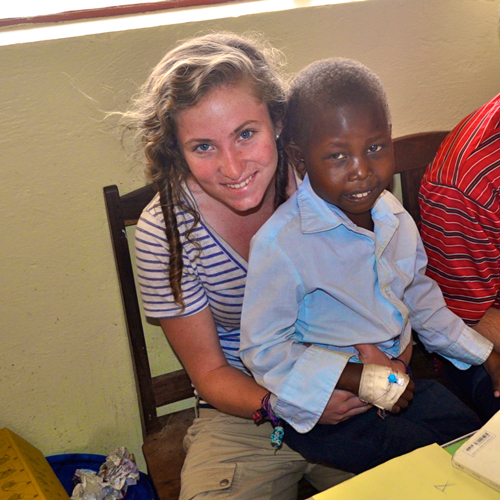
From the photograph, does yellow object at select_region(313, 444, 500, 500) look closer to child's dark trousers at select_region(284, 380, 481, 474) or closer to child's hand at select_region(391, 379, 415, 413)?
child's hand at select_region(391, 379, 415, 413)

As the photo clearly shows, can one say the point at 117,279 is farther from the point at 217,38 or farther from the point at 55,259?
the point at 217,38

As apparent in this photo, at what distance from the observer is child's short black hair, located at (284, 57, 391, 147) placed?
108 cm

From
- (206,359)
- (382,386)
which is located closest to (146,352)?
(206,359)

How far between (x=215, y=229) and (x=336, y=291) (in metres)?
0.34

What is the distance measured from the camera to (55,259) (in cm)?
155

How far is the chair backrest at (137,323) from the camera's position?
1.48 meters

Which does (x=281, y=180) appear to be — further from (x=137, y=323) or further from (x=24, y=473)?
(x=24, y=473)

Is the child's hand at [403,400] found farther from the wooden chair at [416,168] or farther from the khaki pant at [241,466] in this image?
the wooden chair at [416,168]

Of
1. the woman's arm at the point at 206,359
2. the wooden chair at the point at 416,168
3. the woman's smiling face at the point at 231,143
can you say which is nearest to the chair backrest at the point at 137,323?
the woman's arm at the point at 206,359

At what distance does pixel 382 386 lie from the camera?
3.25 feet

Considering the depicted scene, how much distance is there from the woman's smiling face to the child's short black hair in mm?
74

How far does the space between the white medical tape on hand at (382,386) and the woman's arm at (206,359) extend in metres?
0.35

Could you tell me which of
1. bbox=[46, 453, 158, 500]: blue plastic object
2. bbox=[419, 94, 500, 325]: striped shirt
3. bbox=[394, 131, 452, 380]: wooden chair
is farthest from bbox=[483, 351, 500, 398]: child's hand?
bbox=[46, 453, 158, 500]: blue plastic object

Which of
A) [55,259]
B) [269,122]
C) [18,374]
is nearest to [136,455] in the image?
[18,374]
